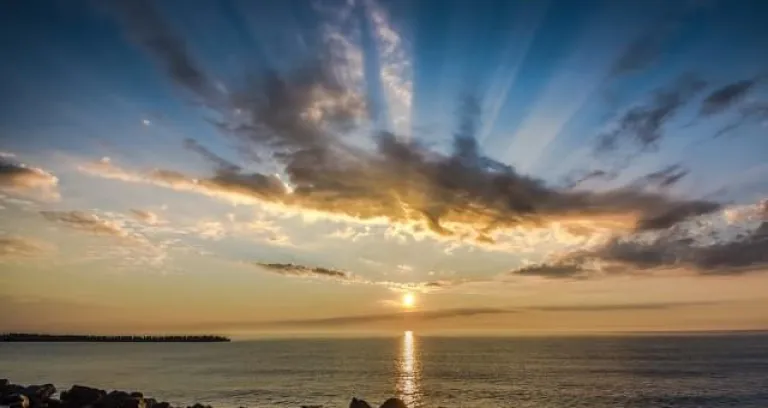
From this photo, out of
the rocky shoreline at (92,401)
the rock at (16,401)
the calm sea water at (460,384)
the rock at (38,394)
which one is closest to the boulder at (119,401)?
the rocky shoreline at (92,401)

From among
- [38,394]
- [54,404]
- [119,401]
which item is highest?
[119,401]

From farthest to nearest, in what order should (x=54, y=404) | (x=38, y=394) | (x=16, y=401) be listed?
(x=38, y=394) → (x=54, y=404) → (x=16, y=401)

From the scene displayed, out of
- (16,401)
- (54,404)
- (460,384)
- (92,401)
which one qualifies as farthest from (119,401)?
(460,384)

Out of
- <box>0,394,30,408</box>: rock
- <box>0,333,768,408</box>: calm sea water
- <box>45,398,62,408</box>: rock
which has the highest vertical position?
<box>0,394,30,408</box>: rock

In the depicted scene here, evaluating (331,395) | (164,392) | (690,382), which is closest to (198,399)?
(164,392)

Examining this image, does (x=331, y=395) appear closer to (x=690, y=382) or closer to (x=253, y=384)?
(x=253, y=384)

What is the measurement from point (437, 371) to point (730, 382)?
176 ft

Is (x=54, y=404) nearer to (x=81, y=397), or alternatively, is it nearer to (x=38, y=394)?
(x=81, y=397)

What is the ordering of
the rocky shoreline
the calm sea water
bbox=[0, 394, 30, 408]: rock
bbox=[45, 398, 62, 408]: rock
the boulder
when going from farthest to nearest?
the calm sea water < bbox=[45, 398, 62, 408]: rock < bbox=[0, 394, 30, 408]: rock < the boulder < the rocky shoreline

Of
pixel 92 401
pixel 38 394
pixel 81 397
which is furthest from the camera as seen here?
pixel 38 394

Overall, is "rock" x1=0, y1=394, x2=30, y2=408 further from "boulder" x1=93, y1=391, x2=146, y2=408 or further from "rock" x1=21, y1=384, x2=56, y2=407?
"boulder" x1=93, y1=391, x2=146, y2=408

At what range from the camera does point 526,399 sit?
236 feet

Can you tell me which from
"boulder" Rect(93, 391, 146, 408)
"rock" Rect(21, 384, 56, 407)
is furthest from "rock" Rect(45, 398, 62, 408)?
"boulder" Rect(93, 391, 146, 408)

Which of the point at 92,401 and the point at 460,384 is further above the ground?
the point at 92,401
